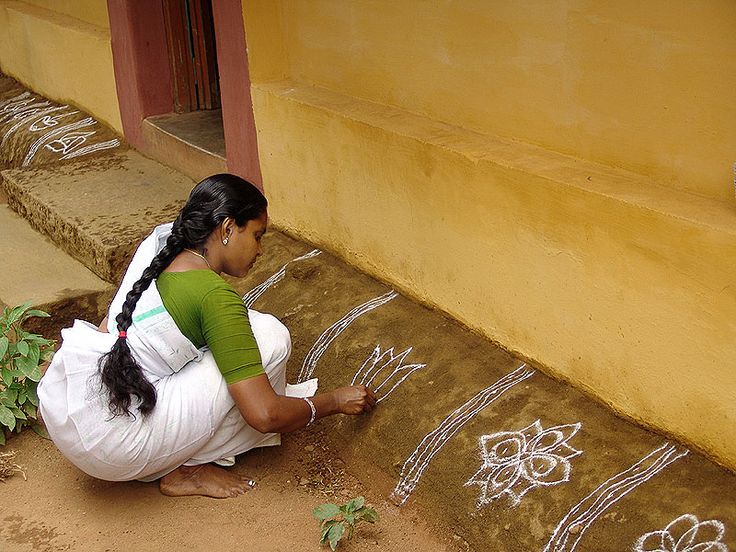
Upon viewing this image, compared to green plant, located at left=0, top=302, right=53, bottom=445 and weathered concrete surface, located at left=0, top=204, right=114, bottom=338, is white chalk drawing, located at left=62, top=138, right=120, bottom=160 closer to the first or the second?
weathered concrete surface, located at left=0, top=204, right=114, bottom=338

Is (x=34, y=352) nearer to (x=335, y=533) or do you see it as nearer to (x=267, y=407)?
(x=267, y=407)

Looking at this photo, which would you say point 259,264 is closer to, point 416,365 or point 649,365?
point 416,365

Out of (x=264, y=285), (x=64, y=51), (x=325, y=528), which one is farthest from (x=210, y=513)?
(x=64, y=51)

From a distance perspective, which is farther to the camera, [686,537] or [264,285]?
[264,285]

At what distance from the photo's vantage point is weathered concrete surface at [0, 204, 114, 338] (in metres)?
4.76

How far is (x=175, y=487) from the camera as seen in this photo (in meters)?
3.45

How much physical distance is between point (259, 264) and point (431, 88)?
1340mm

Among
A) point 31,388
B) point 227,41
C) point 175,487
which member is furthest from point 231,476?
point 227,41

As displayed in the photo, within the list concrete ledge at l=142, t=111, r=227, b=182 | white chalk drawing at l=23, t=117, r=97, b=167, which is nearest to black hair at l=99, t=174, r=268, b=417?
concrete ledge at l=142, t=111, r=227, b=182

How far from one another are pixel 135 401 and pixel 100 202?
108 inches

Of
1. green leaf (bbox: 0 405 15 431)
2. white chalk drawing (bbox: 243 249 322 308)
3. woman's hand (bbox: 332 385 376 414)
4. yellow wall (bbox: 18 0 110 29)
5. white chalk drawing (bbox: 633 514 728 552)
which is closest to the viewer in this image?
white chalk drawing (bbox: 633 514 728 552)

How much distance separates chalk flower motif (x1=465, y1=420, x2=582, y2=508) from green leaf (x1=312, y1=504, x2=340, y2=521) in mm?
454

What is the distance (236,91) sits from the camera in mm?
5016

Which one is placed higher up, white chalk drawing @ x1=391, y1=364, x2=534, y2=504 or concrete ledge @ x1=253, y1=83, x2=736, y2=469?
concrete ledge @ x1=253, y1=83, x2=736, y2=469
